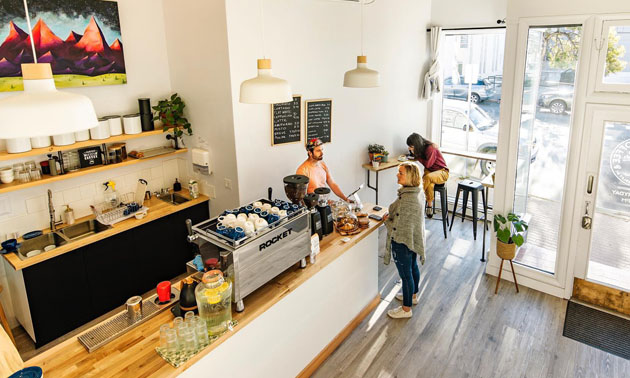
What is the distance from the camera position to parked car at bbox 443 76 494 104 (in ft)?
21.7

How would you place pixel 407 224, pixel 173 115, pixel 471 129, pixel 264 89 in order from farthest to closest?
Result: pixel 471 129
pixel 173 115
pixel 407 224
pixel 264 89

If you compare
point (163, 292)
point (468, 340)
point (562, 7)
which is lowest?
point (468, 340)

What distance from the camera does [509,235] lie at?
4672mm

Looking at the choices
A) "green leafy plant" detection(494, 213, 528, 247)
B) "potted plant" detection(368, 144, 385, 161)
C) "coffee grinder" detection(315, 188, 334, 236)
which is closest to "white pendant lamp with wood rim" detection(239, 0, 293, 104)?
"coffee grinder" detection(315, 188, 334, 236)

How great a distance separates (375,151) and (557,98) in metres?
2.42

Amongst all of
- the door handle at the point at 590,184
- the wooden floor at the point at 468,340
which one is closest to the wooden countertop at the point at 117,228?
the wooden floor at the point at 468,340

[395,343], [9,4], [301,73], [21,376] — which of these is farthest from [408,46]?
[21,376]

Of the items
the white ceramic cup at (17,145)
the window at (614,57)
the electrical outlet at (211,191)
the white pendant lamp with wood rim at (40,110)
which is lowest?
the electrical outlet at (211,191)

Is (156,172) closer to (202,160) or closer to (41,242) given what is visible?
(202,160)

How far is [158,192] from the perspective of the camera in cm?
528

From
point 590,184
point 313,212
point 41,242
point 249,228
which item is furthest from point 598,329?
point 41,242

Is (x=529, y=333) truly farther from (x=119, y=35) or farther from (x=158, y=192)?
(x=119, y=35)

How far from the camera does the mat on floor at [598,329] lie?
3979 millimetres

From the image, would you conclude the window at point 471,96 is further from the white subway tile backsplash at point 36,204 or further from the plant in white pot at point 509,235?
the white subway tile backsplash at point 36,204
